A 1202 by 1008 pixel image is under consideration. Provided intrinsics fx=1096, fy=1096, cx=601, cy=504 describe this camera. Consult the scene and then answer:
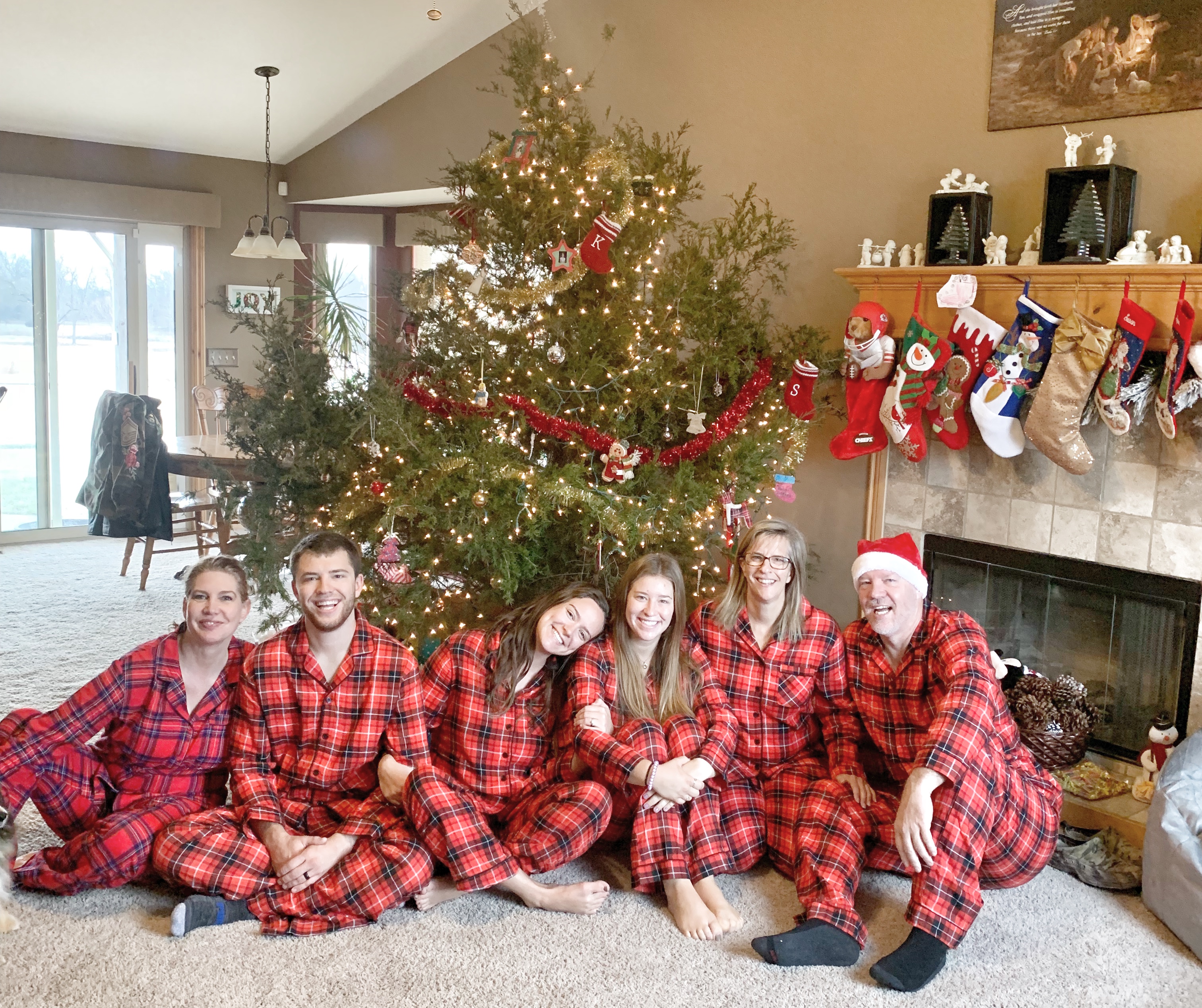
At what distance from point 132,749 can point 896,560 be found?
1742mm

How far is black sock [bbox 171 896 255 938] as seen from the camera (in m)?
2.12

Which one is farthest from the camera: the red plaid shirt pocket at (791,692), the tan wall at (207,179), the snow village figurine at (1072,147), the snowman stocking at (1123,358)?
A: the tan wall at (207,179)

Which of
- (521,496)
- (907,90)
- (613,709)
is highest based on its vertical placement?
(907,90)

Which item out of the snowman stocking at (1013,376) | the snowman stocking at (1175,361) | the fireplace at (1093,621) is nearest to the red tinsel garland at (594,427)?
the snowman stocking at (1013,376)

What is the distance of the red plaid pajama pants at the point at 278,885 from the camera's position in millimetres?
2197

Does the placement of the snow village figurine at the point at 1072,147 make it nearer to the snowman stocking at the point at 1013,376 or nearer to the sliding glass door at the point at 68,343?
the snowman stocking at the point at 1013,376

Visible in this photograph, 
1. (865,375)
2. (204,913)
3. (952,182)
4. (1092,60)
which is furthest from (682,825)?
(1092,60)

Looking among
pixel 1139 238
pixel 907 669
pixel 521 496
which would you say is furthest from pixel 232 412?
pixel 1139 238

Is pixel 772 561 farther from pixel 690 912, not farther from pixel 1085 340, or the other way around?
pixel 1085 340

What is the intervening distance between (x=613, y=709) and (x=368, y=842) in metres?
0.61

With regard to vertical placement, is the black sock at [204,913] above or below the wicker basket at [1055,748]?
below

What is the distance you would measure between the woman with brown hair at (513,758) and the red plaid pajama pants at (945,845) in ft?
1.50

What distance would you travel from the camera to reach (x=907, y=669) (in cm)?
251

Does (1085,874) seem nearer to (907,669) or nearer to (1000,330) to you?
(907,669)
